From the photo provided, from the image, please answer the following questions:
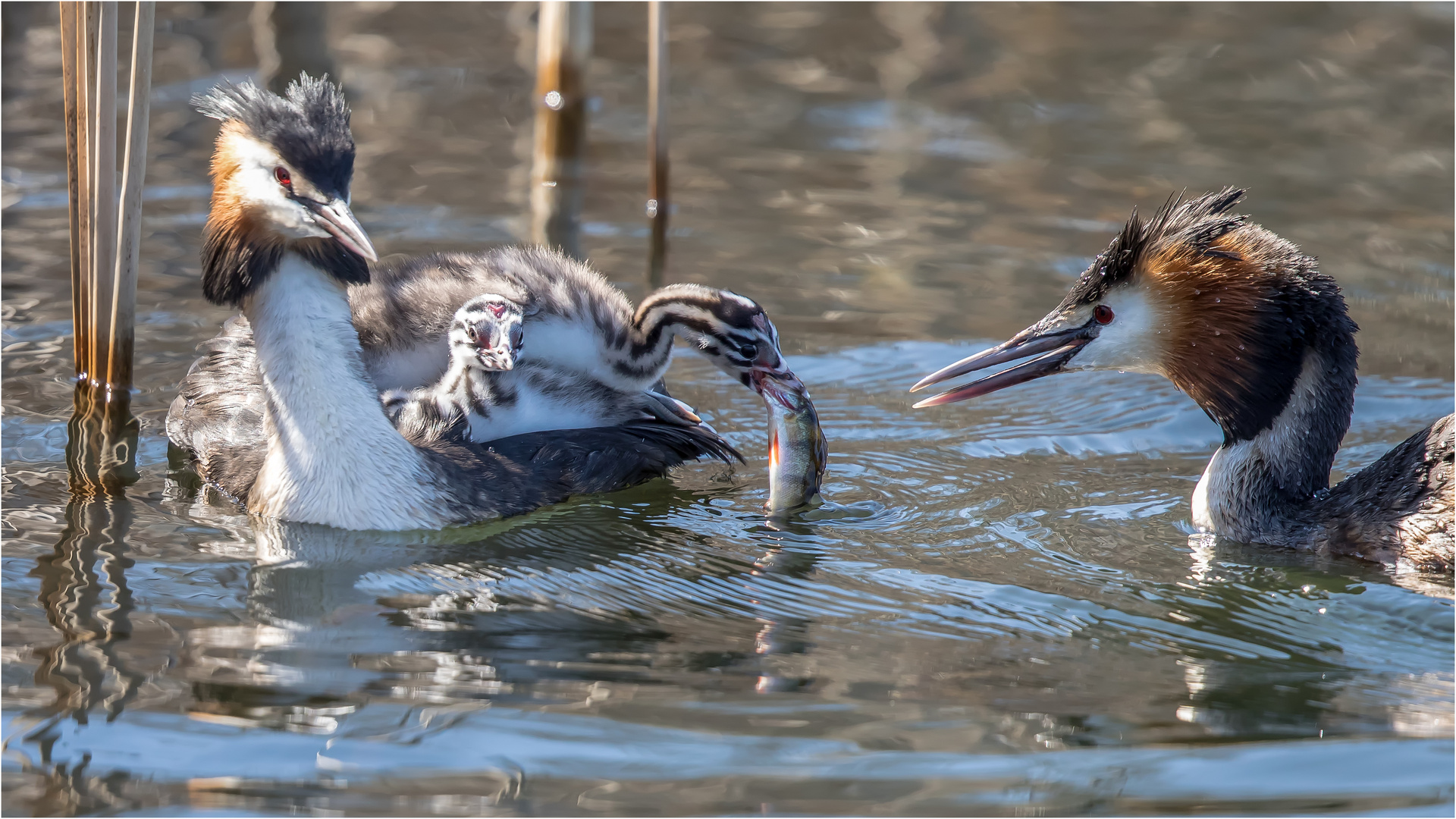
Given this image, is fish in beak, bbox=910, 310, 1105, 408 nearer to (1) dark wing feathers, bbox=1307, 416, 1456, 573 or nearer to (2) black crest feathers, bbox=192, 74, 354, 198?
(1) dark wing feathers, bbox=1307, 416, 1456, 573

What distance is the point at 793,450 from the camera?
5.30 m

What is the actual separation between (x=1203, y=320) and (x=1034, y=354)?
0.54 m

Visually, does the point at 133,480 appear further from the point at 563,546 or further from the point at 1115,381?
the point at 1115,381

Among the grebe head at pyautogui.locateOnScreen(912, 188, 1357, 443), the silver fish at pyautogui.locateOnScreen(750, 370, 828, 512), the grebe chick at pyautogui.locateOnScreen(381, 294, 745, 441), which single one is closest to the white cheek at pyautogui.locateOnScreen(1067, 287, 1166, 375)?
the grebe head at pyautogui.locateOnScreen(912, 188, 1357, 443)

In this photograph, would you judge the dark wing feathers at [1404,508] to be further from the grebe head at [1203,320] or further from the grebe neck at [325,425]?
the grebe neck at [325,425]

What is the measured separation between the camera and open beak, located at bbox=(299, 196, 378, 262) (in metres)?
4.55

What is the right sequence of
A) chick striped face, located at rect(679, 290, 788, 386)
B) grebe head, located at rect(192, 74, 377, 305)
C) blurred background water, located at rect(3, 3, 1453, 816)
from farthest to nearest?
chick striped face, located at rect(679, 290, 788, 386)
grebe head, located at rect(192, 74, 377, 305)
blurred background water, located at rect(3, 3, 1453, 816)

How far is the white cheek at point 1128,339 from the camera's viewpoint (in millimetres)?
5082

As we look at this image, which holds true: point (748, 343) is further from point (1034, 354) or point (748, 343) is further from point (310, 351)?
point (310, 351)

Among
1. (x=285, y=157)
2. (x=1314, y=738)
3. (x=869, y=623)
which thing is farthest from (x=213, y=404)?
(x=1314, y=738)

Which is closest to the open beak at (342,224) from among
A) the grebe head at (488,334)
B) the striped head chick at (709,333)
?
the grebe head at (488,334)

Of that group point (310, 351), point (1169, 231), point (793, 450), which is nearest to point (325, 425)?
point (310, 351)

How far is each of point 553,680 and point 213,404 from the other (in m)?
2.03

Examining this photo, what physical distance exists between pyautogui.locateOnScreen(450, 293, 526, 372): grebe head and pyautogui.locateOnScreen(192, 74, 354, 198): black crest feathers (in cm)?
62
